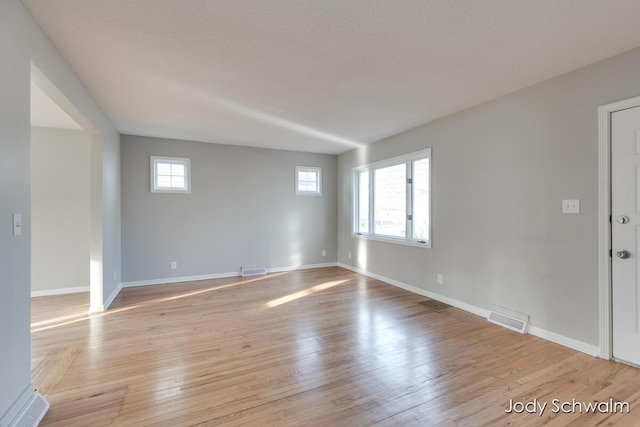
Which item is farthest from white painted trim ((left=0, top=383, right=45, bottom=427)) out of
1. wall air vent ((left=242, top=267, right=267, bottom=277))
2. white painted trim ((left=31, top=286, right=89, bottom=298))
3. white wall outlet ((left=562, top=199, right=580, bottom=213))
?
white wall outlet ((left=562, top=199, right=580, bottom=213))

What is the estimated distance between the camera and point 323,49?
2.29 m

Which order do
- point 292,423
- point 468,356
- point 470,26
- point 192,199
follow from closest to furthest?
point 292,423, point 470,26, point 468,356, point 192,199

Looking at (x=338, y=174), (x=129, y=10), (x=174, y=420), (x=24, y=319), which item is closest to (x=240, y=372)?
(x=174, y=420)

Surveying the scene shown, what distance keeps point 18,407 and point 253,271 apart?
4.06 meters

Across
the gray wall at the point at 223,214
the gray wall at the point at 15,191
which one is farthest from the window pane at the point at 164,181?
the gray wall at the point at 15,191

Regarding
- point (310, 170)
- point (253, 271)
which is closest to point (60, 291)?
point (253, 271)

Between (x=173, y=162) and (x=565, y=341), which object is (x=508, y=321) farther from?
(x=173, y=162)

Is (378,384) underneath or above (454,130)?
underneath

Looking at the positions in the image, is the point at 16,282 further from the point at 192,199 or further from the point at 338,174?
the point at 338,174

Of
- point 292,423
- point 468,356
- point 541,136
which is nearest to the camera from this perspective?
point 292,423

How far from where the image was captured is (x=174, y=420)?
1.77 meters

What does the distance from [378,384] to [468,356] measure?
3.08ft

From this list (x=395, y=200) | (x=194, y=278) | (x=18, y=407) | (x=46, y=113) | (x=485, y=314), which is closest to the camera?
(x=18, y=407)

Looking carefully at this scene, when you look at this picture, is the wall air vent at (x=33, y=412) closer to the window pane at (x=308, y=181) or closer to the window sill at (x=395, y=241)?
the window sill at (x=395, y=241)
